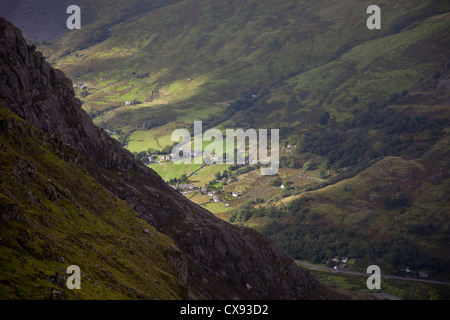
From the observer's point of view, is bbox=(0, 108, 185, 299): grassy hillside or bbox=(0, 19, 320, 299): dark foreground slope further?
bbox=(0, 19, 320, 299): dark foreground slope

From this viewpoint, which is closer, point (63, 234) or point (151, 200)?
point (63, 234)

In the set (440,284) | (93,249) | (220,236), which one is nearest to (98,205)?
(93,249)

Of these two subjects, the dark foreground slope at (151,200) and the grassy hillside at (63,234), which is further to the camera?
the dark foreground slope at (151,200)
